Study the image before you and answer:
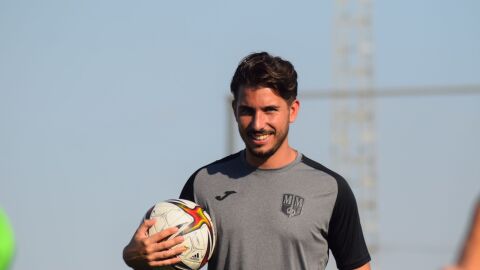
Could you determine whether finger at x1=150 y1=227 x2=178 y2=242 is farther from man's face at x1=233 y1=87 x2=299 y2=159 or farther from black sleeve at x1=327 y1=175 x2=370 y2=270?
black sleeve at x1=327 y1=175 x2=370 y2=270

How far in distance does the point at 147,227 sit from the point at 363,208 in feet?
44.4

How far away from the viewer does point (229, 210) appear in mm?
4789

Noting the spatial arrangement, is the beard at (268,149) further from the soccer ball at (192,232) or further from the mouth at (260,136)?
the soccer ball at (192,232)

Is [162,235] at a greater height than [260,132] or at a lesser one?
lesser

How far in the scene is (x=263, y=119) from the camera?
470 centimetres

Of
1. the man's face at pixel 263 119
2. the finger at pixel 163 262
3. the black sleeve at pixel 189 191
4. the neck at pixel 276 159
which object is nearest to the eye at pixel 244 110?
the man's face at pixel 263 119

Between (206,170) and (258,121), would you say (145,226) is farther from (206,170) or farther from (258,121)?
(258,121)

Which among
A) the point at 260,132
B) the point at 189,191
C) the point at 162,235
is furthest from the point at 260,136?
the point at 162,235

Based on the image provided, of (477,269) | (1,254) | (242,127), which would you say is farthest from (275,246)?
(477,269)

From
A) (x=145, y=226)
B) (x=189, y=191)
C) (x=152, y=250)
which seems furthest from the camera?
(x=189, y=191)

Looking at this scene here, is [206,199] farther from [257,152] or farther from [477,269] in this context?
[477,269]

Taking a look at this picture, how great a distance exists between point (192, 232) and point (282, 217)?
41 cm

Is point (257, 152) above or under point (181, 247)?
above

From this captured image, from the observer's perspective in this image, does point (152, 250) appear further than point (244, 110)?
No
